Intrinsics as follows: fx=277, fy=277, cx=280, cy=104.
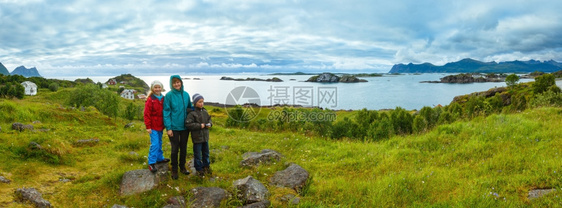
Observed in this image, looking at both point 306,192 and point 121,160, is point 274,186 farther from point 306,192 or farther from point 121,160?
point 121,160

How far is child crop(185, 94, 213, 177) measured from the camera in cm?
745

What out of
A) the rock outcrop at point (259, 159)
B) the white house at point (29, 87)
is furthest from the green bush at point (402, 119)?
the white house at point (29, 87)

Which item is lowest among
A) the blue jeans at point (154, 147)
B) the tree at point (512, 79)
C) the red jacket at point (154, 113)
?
the blue jeans at point (154, 147)

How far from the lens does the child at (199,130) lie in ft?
24.4

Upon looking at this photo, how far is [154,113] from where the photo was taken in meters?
7.63

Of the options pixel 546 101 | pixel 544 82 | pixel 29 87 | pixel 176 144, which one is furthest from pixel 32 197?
pixel 29 87

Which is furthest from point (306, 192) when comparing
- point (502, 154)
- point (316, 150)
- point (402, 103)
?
point (402, 103)

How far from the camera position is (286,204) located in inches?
242

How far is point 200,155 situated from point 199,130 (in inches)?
31.2

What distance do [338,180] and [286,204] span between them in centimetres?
188

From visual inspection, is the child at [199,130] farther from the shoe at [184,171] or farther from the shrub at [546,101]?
the shrub at [546,101]

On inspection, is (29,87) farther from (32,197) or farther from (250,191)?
(250,191)

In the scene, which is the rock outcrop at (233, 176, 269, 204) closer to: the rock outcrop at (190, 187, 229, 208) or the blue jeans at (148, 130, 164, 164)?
the rock outcrop at (190, 187, 229, 208)

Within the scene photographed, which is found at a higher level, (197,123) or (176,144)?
(197,123)
